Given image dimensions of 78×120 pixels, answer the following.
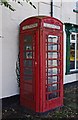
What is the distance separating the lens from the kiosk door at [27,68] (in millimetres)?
4945

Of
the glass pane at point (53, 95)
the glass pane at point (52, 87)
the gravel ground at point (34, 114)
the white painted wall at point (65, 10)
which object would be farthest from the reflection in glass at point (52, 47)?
the white painted wall at point (65, 10)

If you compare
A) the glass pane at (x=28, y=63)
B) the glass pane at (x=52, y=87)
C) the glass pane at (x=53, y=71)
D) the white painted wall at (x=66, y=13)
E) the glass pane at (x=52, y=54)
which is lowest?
the glass pane at (x=52, y=87)

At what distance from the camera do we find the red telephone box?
4.77m

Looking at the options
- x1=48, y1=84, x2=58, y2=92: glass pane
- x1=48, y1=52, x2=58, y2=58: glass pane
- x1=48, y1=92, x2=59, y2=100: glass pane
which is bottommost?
x1=48, y1=92, x2=59, y2=100: glass pane

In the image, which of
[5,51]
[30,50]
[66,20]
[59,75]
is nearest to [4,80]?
[5,51]

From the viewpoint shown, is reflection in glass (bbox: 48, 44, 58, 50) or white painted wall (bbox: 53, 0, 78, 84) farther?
white painted wall (bbox: 53, 0, 78, 84)

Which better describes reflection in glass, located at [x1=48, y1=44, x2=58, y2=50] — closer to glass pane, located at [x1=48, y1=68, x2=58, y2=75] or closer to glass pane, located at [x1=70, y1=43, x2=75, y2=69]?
glass pane, located at [x1=48, y1=68, x2=58, y2=75]

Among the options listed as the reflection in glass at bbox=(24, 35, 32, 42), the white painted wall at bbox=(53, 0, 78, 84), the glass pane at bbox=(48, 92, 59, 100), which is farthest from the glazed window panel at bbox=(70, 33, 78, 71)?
the reflection in glass at bbox=(24, 35, 32, 42)

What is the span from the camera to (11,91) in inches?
223

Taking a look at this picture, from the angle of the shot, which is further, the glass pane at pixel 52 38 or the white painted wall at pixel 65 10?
the white painted wall at pixel 65 10

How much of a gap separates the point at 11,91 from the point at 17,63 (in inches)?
31.8

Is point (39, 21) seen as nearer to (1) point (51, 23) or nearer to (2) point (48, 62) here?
(1) point (51, 23)

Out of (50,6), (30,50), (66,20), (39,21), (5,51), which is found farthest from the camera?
(66,20)

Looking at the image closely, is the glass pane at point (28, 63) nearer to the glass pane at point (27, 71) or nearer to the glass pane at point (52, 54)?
the glass pane at point (27, 71)
